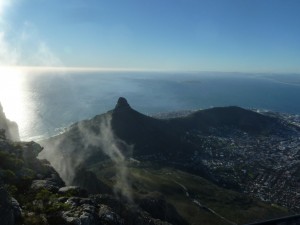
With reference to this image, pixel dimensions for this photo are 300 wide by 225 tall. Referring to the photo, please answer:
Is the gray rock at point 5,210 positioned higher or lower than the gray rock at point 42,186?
higher

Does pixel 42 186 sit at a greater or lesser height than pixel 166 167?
greater

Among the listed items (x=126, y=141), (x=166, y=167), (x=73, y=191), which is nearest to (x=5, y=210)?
(x=73, y=191)

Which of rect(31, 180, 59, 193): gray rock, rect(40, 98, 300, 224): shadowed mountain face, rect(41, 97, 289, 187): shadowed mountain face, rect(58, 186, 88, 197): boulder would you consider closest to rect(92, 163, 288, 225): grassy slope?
rect(40, 98, 300, 224): shadowed mountain face

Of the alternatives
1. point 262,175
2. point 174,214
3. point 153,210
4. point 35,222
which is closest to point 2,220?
point 35,222

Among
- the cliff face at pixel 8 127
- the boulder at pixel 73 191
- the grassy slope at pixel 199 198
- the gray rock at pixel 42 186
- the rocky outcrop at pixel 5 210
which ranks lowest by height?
the grassy slope at pixel 199 198

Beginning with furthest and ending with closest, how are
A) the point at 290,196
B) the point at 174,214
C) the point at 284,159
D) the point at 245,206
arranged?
the point at 284,159 < the point at 290,196 < the point at 245,206 < the point at 174,214

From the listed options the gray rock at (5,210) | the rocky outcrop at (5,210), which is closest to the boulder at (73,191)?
the rocky outcrop at (5,210)

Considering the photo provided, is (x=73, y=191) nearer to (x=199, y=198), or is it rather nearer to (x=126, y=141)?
(x=199, y=198)

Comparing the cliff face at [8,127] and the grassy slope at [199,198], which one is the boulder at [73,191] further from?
the grassy slope at [199,198]

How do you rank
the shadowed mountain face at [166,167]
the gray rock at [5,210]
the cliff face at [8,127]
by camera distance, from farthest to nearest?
the shadowed mountain face at [166,167] < the cliff face at [8,127] < the gray rock at [5,210]

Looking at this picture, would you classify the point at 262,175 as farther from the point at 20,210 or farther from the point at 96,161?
the point at 20,210

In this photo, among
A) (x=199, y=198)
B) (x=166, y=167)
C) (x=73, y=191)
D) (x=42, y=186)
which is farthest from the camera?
(x=166, y=167)
